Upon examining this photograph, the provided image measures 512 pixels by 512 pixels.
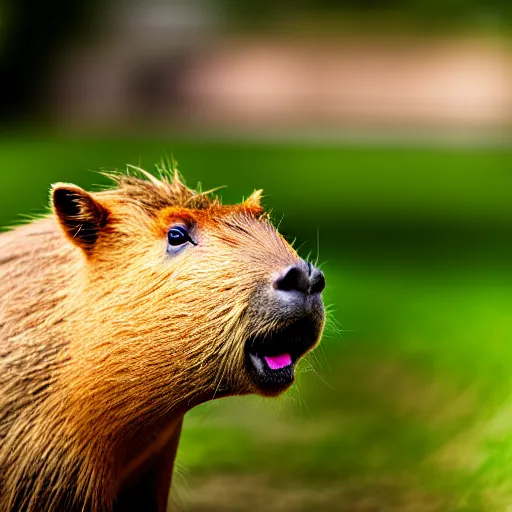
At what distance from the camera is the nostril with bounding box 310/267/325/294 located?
12.9ft

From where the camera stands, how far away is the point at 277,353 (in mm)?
4047

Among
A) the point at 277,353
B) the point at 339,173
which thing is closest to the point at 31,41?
the point at 339,173

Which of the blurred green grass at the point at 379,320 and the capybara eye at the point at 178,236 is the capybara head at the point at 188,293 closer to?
the capybara eye at the point at 178,236

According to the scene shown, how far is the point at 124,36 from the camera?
101ft

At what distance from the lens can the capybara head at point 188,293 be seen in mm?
3973

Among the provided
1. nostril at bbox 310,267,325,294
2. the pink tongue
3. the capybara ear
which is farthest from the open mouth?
the capybara ear

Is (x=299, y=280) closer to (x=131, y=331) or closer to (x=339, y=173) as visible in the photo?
(x=131, y=331)

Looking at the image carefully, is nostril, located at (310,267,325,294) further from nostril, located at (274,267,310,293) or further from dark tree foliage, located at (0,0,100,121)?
dark tree foliage, located at (0,0,100,121)

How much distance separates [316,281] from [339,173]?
1733 centimetres

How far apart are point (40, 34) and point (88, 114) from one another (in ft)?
11.9

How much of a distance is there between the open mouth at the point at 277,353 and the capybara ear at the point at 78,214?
2.51 feet

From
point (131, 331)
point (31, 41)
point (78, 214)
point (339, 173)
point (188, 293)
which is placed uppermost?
point (78, 214)

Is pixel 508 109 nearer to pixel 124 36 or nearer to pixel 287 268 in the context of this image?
pixel 124 36

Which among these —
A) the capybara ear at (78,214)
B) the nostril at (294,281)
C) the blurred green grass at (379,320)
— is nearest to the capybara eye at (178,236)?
the capybara ear at (78,214)
